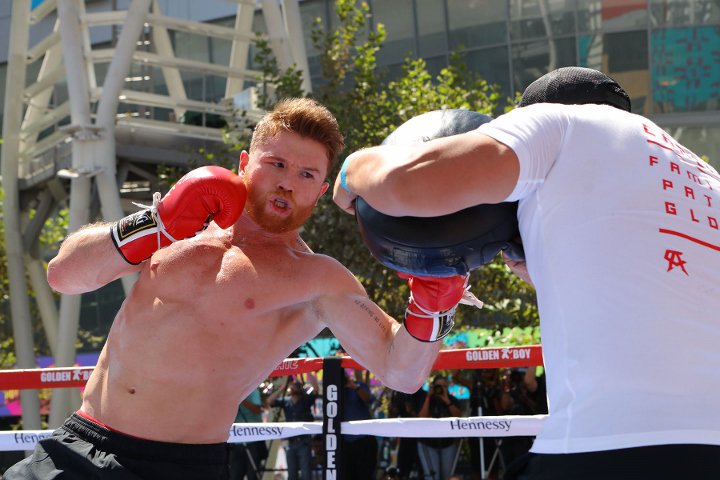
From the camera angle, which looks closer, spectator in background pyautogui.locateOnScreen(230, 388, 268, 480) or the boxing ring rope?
the boxing ring rope

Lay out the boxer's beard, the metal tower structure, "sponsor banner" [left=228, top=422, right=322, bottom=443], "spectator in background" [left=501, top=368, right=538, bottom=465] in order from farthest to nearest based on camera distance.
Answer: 1. the metal tower structure
2. "spectator in background" [left=501, top=368, right=538, bottom=465]
3. "sponsor banner" [left=228, top=422, right=322, bottom=443]
4. the boxer's beard

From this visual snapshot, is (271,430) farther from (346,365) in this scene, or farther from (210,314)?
(210,314)

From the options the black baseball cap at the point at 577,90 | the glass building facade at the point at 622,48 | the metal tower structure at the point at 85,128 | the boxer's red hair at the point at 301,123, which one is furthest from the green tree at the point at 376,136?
the black baseball cap at the point at 577,90

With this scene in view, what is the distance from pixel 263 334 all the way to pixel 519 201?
1342 millimetres

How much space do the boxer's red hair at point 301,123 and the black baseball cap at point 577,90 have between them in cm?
127

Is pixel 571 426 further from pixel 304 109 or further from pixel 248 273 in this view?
pixel 304 109

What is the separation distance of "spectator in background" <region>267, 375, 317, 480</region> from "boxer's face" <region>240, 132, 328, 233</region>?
406 cm

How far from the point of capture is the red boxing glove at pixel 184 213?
2875 mm

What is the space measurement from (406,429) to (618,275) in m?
2.77

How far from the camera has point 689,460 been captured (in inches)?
64.2

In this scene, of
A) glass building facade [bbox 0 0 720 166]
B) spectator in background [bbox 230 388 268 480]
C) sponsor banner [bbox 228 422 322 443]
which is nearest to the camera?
sponsor banner [bbox 228 422 322 443]

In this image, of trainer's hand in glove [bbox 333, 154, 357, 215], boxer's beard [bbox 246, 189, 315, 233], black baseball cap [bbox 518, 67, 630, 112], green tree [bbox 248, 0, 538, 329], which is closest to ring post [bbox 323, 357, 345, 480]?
boxer's beard [bbox 246, 189, 315, 233]

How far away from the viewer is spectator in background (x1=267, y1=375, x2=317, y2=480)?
7254 mm

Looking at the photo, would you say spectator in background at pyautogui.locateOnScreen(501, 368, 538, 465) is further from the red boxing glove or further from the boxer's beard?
the red boxing glove
